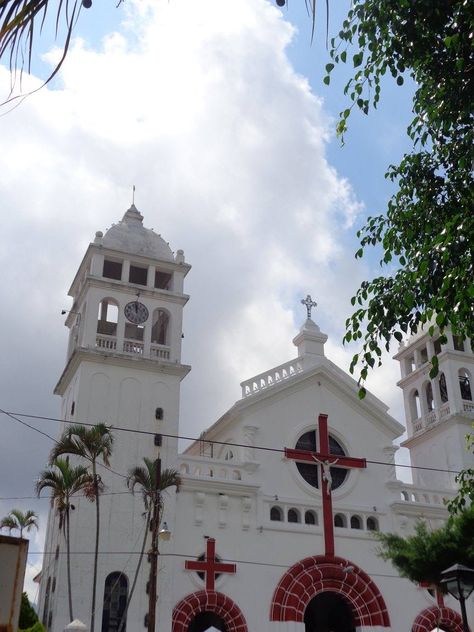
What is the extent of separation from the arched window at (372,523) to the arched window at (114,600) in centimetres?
854

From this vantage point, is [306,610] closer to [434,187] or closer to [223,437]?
[223,437]

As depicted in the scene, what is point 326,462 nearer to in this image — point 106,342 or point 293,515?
point 293,515

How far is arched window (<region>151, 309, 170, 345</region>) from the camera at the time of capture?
88.8ft

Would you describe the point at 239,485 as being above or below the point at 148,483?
above

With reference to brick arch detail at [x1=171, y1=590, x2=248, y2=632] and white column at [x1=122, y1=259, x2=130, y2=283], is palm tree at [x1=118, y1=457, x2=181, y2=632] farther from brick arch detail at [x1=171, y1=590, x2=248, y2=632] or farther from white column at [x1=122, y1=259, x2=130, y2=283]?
white column at [x1=122, y1=259, x2=130, y2=283]

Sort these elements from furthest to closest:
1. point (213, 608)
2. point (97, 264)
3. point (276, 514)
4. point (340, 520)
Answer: point (97, 264), point (340, 520), point (276, 514), point (213, 608)

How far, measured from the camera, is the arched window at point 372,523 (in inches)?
995

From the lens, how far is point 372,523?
25.4 meters

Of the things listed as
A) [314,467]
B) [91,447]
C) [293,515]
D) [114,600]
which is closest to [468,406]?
[314,467]

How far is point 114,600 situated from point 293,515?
6478mm

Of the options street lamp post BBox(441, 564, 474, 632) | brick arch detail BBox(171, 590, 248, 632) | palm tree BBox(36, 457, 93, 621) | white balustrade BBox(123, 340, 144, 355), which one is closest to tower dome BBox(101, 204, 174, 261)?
white balustrade BBox(123, 340, 144, 355)

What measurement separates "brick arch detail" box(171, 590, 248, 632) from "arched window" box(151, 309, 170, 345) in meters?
8.84

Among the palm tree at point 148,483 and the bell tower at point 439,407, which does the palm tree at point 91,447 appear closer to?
the palm tree at point 148,483

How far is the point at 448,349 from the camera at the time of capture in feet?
98.1
